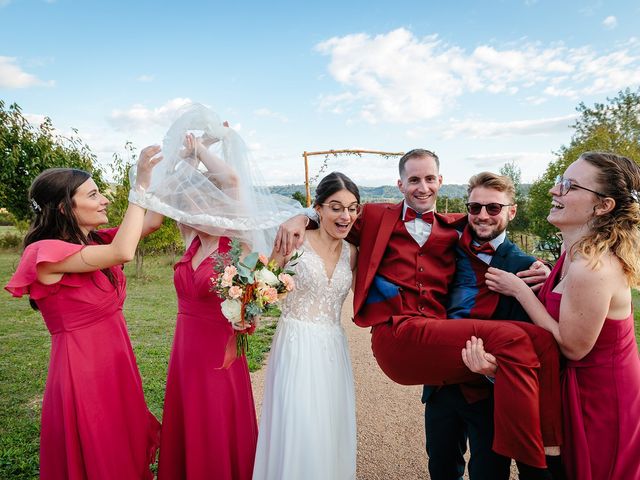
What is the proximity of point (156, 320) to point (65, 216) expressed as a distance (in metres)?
8.99

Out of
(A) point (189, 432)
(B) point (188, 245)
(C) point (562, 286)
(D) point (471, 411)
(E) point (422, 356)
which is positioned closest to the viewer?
(C) point (562, 286)

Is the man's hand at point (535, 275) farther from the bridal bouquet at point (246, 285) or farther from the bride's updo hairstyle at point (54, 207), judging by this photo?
the bride's updo hairstyle at point (54, 207)

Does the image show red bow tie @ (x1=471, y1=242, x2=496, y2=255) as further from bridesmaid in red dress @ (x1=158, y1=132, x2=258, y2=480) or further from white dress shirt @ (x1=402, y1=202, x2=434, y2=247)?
bridesmaid in red dress @ (x1=158, y1=132, x2=258, y2=480)

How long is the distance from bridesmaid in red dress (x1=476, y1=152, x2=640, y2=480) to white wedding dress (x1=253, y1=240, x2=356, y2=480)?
45.6 inches

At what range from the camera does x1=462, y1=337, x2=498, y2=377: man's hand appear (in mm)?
2611

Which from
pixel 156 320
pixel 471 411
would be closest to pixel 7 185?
pixel 156 320

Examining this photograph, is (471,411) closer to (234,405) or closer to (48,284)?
(234,405)

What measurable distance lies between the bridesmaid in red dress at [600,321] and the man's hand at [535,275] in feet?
0.94

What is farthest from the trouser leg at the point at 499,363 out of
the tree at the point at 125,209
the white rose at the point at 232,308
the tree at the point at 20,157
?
the tree at the point at 125,209

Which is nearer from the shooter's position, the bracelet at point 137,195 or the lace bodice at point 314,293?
the bracelet at point 137,195

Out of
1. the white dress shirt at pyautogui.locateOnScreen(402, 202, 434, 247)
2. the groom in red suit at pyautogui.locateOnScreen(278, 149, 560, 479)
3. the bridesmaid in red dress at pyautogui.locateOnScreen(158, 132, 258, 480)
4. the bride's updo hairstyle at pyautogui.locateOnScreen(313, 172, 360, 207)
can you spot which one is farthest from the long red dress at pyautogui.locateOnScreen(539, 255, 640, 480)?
the bridesmaid in red dress at pyautogui.locateOnScreen(158, 132, 258, 480)

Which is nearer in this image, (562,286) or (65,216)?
(562,286)

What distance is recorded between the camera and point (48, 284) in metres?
2.94

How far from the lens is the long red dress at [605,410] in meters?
2.46
